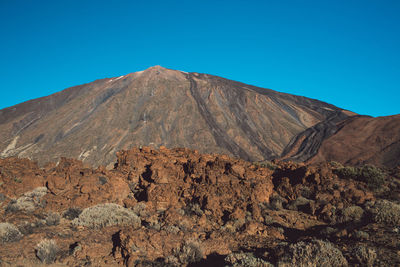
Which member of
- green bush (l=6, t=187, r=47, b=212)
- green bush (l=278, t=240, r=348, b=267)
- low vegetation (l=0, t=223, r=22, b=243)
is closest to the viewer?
green bush (l=278, t=240, r=348, b=267)

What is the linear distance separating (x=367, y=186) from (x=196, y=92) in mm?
59346

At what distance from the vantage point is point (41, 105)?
242ft

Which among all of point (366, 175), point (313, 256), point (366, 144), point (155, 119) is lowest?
point (313, 256)

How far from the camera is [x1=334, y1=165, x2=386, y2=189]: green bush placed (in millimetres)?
11877

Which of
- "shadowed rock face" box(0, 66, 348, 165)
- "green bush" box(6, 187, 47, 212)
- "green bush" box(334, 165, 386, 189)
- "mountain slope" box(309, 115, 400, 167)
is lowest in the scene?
"green bush" box(6, 187, 47, 212)

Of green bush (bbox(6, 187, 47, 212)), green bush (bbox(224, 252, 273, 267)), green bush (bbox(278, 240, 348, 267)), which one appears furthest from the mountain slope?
green bush (bbox(6, 187, 47, 212))

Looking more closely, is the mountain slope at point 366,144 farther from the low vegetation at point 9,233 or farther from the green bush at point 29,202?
the low vegetation at point 9,233

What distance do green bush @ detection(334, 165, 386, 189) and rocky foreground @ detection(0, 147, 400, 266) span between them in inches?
1.9

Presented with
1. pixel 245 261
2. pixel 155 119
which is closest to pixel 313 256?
pixel 245 261

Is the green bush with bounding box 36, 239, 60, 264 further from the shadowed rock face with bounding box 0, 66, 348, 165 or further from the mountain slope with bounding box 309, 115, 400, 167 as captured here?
the mountain slope with bounding box 309, 115, 400, 167

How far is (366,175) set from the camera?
12.5 metres

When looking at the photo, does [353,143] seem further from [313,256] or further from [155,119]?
[313,256]

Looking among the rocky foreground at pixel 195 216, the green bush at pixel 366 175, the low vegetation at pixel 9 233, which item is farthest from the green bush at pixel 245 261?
the green bush at pixel 366 175

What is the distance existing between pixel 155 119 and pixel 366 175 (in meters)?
48.2
